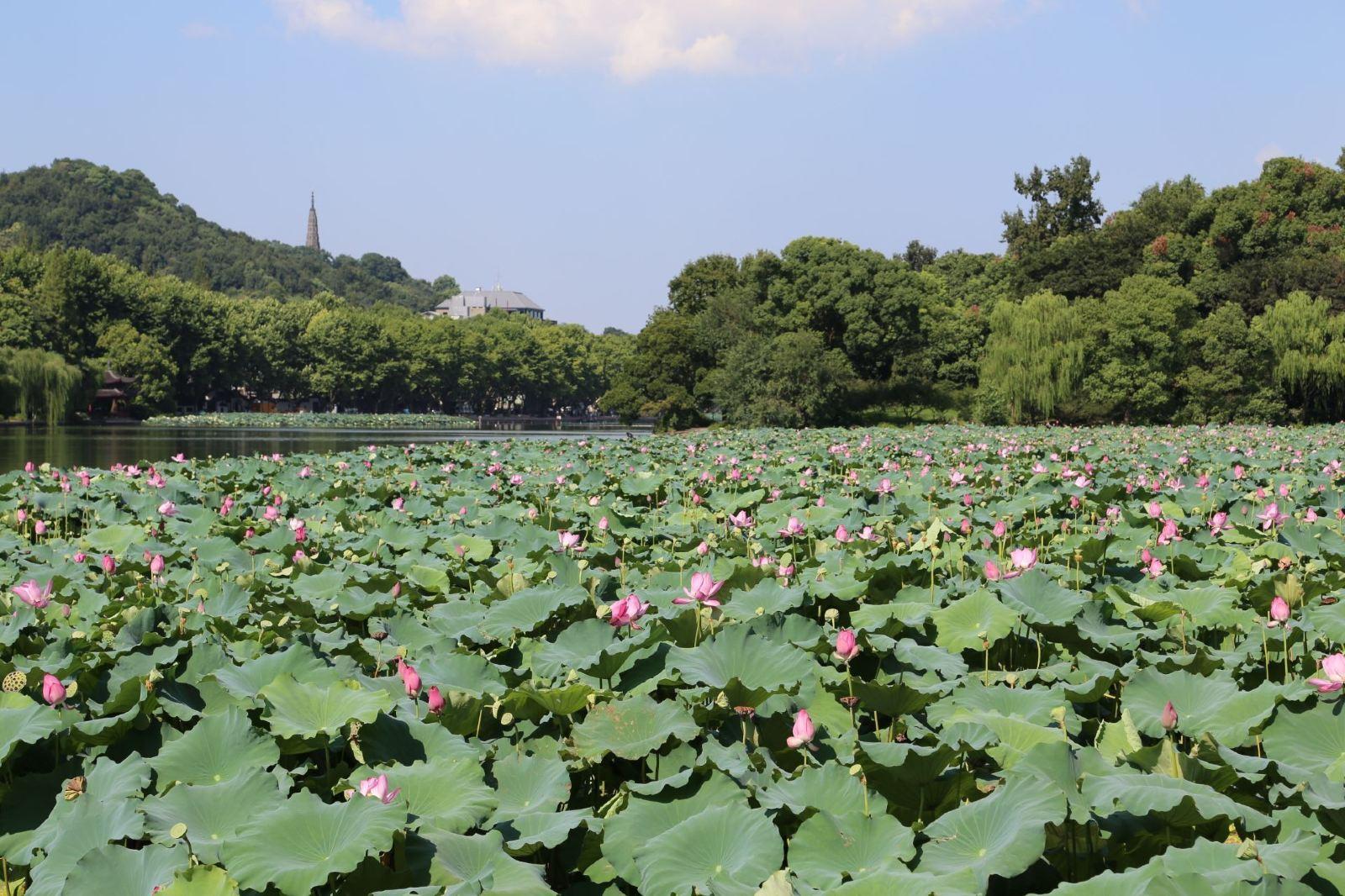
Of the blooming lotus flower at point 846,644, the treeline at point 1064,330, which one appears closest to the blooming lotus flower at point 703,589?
the blooming lotus flower at point 846,644

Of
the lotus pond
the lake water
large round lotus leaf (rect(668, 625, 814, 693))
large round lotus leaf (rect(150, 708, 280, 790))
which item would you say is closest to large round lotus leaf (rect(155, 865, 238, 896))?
the lotus pond

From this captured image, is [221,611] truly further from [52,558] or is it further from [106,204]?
[106,204]

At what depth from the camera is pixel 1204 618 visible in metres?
3.35

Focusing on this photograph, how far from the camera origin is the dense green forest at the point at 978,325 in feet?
122

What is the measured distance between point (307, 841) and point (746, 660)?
119cm

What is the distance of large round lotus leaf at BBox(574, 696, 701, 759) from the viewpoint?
2199 millimetres

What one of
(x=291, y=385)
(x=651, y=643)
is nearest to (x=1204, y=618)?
(x=651, y=643)

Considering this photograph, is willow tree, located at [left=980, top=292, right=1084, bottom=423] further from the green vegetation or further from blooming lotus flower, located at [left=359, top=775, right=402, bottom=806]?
the green vegetation

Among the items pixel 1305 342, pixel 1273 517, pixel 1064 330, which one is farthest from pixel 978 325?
pixel 1273 517

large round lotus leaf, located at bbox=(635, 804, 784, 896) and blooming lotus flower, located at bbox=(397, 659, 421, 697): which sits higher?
blooming lotus flower, located at bbox=(397, 659, 421, 697)

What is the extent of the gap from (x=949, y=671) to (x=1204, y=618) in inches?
42.9

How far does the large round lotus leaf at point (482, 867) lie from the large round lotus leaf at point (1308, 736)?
159 centimetres

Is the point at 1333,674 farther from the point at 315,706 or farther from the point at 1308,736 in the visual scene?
the point at 315,706

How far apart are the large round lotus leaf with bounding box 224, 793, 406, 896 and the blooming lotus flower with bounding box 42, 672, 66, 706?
853mm
